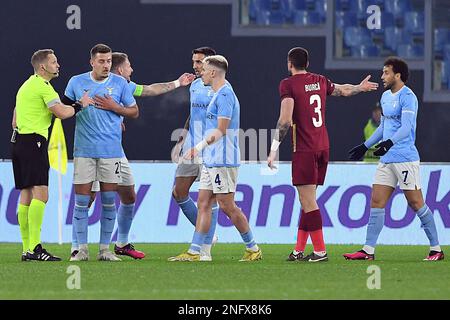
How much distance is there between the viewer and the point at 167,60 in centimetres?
2092

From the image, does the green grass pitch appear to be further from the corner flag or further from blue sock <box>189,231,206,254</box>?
the corner flag

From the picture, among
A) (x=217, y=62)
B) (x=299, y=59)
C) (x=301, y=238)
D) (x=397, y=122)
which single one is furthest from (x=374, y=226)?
(x=217, y=62)

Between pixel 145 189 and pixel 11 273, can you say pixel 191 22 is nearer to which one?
pixel 145 189

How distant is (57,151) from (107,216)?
454 centimetres

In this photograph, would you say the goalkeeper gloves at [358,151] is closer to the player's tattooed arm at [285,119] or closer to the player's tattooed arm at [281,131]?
the player's tattooed arm at [285,119]

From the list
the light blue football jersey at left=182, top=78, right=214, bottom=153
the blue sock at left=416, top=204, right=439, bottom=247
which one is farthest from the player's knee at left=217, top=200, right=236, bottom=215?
the blue sock at left=416, top=204, right=439, bottom=247

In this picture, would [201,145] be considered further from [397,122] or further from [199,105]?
[397,122]

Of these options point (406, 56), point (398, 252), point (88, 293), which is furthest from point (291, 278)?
point (406, 56)

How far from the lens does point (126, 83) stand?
12.6 meters

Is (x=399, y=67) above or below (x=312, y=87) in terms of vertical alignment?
above

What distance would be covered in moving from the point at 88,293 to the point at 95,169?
3460 millimetres

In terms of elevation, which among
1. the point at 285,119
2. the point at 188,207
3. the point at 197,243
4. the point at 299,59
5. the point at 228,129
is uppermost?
the point at 299,59

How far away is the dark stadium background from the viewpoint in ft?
67.6

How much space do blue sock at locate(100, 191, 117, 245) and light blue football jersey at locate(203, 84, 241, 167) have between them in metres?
0.97
